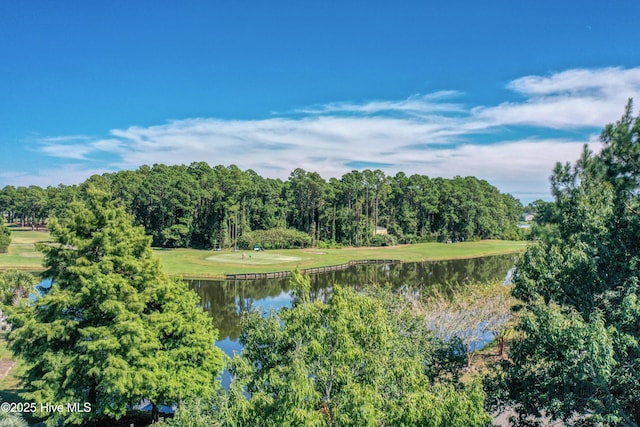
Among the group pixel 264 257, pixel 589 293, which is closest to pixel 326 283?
pixel 264 257

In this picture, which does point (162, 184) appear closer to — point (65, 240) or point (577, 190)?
point (65, 240)

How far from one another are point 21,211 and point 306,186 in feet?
259

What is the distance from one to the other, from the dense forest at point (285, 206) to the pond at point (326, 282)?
2785 centimetres

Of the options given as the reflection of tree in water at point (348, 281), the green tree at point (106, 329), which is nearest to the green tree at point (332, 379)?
the green tree at point (106, 329)

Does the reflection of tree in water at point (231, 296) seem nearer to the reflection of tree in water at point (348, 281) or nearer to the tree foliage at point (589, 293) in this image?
the reflection of tree in water at point (348, 281)

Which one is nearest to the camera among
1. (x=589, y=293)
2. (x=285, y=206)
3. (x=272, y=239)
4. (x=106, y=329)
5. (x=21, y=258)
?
(x=589, y=293)

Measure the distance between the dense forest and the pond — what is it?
27.8 m

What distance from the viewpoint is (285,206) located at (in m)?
99.4

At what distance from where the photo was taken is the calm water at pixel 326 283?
121ft

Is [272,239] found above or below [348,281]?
above

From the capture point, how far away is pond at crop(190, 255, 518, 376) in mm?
36591

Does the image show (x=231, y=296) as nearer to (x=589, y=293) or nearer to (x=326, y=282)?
(x=326, y=282)

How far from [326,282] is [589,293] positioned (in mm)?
42715

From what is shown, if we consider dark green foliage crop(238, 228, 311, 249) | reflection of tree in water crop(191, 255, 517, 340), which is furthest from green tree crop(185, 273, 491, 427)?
dark green foliage crop(238, 228, 311, 249)
